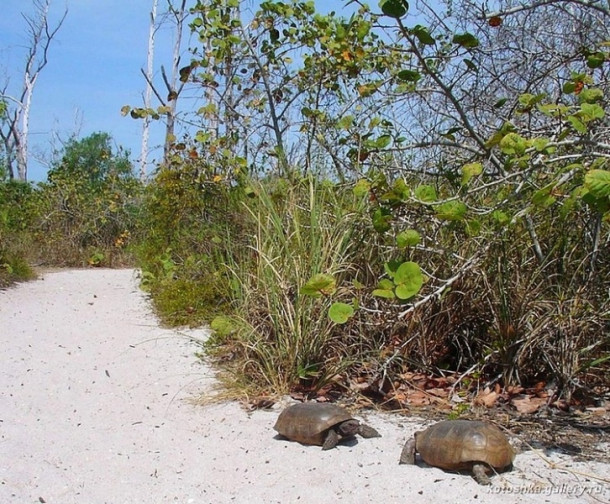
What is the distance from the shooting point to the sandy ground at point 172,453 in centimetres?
292

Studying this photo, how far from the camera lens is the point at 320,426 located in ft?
11.0

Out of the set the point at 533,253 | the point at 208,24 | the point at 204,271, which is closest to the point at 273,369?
the point at 533,253

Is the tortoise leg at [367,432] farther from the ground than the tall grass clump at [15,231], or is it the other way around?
the tall grass clump at [15,231]

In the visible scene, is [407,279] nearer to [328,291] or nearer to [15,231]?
[328,291]

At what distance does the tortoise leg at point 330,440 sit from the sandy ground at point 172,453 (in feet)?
0.12

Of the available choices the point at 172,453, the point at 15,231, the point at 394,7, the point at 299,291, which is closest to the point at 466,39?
the point at 394,7

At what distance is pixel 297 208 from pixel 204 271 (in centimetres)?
251

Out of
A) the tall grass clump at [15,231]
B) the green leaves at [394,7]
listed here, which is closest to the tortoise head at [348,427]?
the green leaves at [394,7]

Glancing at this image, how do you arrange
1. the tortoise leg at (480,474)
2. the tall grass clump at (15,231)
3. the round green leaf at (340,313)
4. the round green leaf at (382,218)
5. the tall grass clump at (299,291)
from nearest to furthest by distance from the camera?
1. the tortoise leg at (480,474)
2. the round green leaf at (340,313)
3. the round green leaf at (382,218)
4. the tall grass clump at (299,291)
5. the tall grass clump at (15,231)

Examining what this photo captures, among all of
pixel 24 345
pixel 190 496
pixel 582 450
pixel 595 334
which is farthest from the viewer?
pixel 24 345

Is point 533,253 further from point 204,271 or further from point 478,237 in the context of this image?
point 204,271

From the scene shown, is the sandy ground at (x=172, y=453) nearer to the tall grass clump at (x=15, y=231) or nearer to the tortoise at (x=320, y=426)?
the tortoise at (x=320, y=426)

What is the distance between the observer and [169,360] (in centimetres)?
513

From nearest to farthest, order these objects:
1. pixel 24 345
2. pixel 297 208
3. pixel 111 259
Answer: pixel 297 208 < pixel 24 345 < pixel 111 259
